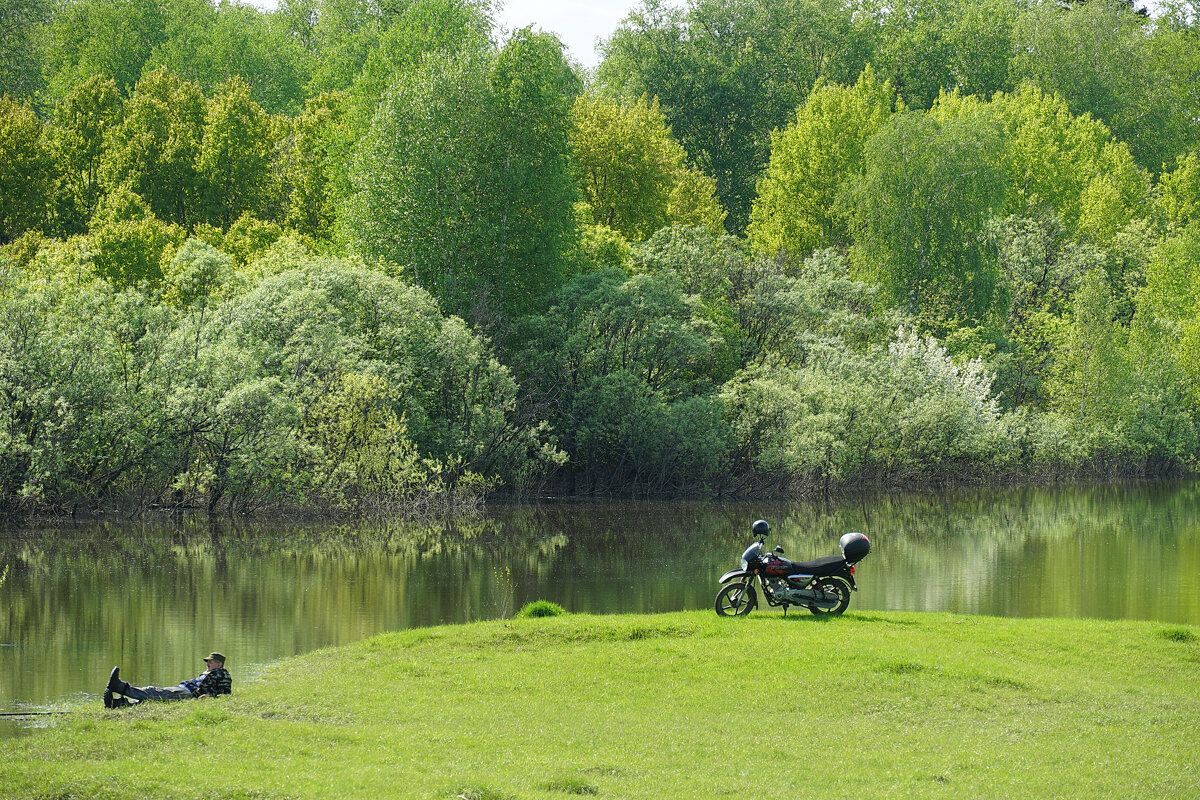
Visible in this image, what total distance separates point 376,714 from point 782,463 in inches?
1628

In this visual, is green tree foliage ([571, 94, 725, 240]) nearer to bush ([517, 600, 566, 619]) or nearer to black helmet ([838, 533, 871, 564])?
bush ([517, 600, 566, 619])

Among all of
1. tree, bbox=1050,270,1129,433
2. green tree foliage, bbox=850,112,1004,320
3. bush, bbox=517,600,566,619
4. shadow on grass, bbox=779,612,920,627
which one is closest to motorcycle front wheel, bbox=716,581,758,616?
shadow on grass, bbox=779,612,920,627

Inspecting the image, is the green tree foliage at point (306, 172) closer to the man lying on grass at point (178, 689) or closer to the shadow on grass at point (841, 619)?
the shadow on grass at point (841, 619)

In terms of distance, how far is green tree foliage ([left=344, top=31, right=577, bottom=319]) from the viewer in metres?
55.6

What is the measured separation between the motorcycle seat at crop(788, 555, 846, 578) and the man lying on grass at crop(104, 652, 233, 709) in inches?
393

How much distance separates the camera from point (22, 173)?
65.6m

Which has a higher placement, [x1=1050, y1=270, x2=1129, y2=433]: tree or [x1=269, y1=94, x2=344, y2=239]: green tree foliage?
[x1=269, y1=94, x2=344, y2=239]: green tree foliage

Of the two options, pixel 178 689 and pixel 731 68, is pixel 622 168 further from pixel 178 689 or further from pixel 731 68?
pixel 178 689

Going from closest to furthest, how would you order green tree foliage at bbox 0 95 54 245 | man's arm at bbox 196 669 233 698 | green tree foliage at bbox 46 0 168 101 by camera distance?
man's arm at bbox 196 669 233 698 < green tree foliage at bbox 0 95 54 245 < green tree foliage at bbox 46 0 168 101

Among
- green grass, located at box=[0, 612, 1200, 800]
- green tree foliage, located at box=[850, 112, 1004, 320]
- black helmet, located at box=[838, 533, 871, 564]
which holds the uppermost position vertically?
green tree foliage, located at box=[850, 112, 1004, 320]

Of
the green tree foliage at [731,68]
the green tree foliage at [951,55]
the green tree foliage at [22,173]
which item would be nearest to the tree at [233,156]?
the green tree foliage at [22,173]

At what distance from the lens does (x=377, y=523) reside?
42625 millimetres

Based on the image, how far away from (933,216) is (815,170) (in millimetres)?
11726

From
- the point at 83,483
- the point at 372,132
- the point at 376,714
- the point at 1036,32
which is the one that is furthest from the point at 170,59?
the point at 376,714
